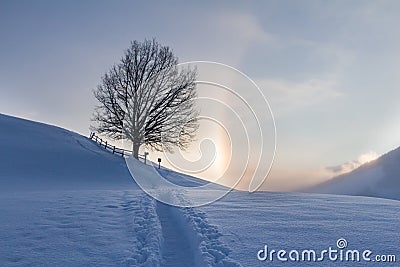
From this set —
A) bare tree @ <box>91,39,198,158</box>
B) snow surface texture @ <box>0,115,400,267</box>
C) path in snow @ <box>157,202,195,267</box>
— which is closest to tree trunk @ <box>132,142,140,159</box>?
bare tree @ <box>91,39,198,158</box>

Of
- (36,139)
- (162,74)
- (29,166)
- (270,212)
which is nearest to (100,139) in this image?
(36,139)

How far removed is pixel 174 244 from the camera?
7.83 m

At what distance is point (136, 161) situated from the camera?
32.6m

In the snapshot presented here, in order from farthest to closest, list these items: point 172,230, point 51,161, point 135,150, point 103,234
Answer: point 135,150
point 51,161
point 172,230
point 103,234

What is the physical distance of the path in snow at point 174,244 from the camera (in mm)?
6867

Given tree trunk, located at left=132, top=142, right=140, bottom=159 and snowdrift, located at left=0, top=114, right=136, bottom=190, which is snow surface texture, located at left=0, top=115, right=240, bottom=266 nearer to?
snowdrift, located at left=0, top=114, right=136, bottom=190

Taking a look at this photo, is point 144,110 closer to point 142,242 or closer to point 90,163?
point 90,163

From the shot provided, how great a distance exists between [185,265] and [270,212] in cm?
485

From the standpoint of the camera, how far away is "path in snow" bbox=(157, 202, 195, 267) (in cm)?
687

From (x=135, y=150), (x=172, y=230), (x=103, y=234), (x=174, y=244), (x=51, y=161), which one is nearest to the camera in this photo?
(x=174, y=244)

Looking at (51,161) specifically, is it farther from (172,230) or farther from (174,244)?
(174,244)

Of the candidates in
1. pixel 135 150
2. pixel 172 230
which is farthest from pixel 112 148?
pixel 172 230

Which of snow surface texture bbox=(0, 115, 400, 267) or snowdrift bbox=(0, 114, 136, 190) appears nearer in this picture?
snow surface texture bbox=(0, 115, 400, 267)

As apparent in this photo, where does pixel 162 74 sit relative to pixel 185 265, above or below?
above
